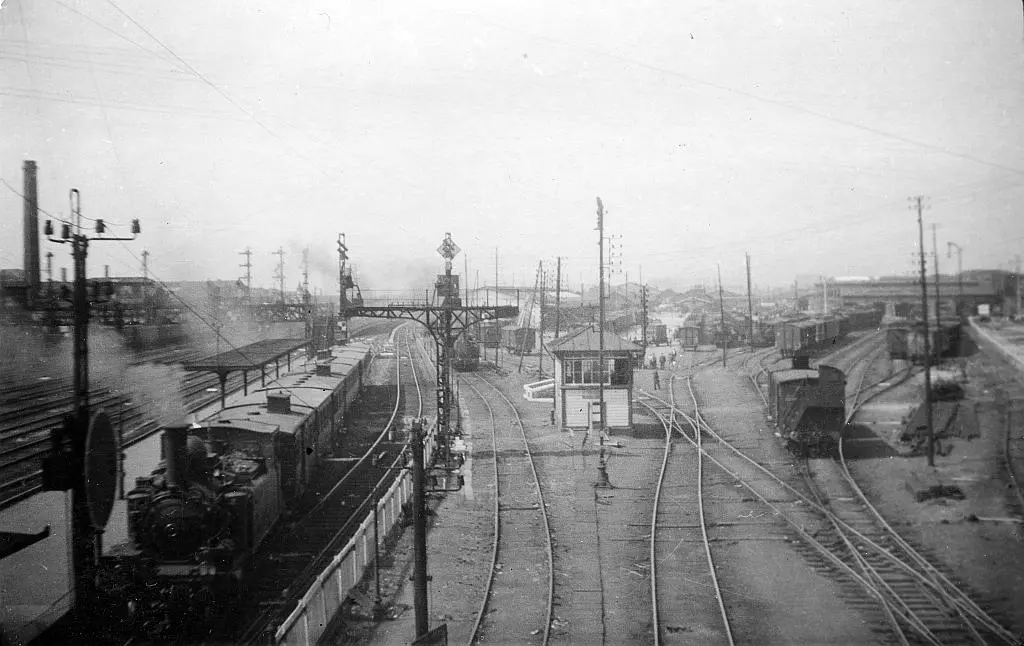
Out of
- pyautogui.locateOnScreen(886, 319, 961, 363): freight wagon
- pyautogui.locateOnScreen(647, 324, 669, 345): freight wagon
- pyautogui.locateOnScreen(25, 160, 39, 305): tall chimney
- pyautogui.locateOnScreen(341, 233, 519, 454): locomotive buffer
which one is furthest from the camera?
pyautogui.locateOnScreen(647, 324, 669, 345): freight wagon

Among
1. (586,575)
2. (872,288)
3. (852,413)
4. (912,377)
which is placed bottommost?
(586,575)

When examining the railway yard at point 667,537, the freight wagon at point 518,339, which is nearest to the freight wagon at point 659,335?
the freight wagon at point 518,339

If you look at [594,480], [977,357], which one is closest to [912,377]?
[977,357]

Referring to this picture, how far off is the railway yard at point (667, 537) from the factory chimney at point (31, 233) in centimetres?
415

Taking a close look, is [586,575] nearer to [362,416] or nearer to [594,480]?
[594,480]

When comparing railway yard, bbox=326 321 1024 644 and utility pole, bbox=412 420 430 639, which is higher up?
utility pole, bbox=412 420 430 639

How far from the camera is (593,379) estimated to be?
2081 cm

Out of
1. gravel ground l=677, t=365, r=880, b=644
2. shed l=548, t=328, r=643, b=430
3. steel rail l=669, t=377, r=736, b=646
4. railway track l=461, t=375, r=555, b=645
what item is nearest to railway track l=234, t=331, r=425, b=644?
railway track l=461, t=375, r=555, b=645

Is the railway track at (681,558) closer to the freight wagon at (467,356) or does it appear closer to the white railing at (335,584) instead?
the white railing at (335,584)

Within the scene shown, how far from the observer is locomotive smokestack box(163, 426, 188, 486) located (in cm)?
866

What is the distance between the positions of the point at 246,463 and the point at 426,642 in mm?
4324

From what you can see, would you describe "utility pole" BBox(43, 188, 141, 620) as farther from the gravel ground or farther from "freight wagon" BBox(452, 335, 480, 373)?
"freight wagon" BBox(452, 335, 480, 373)

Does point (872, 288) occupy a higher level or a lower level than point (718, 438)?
higher

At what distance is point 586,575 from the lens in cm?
1050
